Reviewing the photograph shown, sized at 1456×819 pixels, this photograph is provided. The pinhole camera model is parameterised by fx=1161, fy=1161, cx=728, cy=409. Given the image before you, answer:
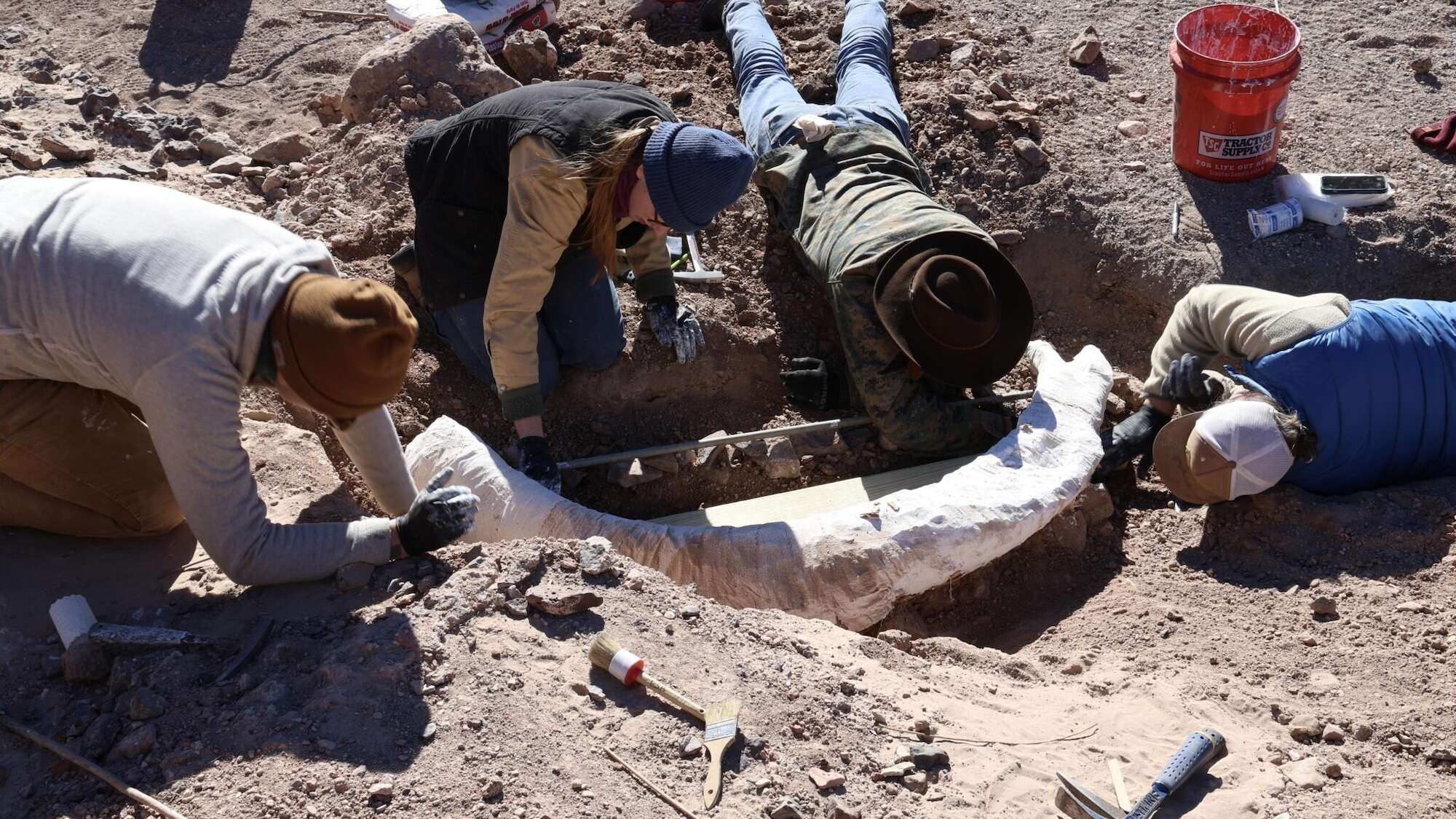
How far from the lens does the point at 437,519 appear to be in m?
2.78

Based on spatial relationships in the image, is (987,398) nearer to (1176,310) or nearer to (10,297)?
(1176,310)

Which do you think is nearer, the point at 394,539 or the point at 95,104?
the point at 394,539

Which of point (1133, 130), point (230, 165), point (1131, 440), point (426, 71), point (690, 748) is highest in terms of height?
point (426, 71)

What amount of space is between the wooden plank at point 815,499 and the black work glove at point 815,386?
1.29ft

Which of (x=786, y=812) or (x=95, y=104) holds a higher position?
(x=95, y=104)

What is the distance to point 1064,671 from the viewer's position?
3.14 meters

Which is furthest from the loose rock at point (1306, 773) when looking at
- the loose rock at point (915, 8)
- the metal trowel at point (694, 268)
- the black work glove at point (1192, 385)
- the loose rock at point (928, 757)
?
the loose rock at point (915, 8)

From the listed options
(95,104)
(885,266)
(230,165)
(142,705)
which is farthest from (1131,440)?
(95,104)

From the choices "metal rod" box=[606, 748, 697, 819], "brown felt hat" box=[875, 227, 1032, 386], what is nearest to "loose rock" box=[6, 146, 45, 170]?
"brown felt hat" box=[875, 227, 1032, 386]

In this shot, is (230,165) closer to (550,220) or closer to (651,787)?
(550,220)

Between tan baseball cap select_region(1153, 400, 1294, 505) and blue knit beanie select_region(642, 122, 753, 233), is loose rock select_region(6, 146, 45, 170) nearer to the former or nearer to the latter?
blue knit beanie select_region(642, 122, 753, 233)

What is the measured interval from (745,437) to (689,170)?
3.69 ft

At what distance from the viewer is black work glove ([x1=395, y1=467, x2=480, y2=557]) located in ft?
9.14

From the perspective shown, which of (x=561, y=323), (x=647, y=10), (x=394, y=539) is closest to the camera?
(x=394, y=539)
